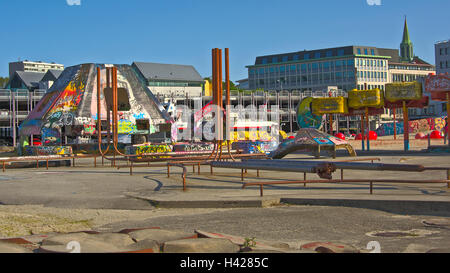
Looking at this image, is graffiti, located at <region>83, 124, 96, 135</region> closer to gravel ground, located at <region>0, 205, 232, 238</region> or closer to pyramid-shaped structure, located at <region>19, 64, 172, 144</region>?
pyramid-shaped structure, located at <region>19, 64, 172, 144</region>

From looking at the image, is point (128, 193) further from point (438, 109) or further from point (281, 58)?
point (281, 58)

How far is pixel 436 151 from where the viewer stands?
34.8 m

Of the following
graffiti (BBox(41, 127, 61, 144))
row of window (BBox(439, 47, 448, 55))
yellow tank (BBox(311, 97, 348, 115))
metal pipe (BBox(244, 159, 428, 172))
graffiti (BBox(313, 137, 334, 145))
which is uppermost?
row of window (BBox(439, 47, 448, 55))

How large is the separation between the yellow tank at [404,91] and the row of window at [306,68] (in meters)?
84.7

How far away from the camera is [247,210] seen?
37.7 ft

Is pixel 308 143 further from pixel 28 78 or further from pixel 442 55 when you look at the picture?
pixel 442 55

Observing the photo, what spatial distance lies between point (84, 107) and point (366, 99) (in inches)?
847

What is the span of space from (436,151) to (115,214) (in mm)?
28977

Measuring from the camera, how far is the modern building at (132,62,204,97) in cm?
10344

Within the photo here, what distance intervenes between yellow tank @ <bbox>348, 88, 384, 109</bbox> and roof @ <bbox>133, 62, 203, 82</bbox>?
68781 mm

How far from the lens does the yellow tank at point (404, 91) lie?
37375mm

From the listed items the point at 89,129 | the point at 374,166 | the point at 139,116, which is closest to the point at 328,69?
the point at 139,116

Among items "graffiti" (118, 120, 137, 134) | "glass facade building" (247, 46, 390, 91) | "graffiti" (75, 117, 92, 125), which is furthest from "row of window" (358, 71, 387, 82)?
"graffiti" (75, 117, 92, 125)
